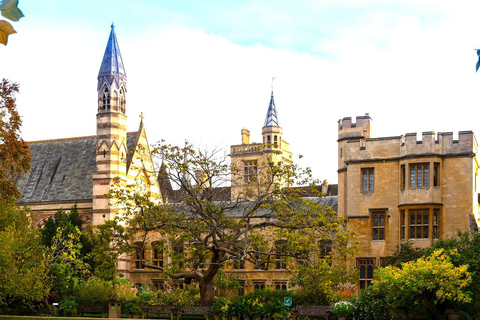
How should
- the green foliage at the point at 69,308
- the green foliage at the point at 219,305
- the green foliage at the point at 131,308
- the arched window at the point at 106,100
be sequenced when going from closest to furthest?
the green foliage at the point at 219,305 < the green foliage at the point at 131,308 < the green foliage at the point at 69,308 < the arched window at the point at 106,100

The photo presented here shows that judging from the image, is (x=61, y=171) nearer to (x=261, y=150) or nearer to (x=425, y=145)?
(x=425, y=145)

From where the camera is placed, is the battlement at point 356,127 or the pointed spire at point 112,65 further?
the pointed spire at point 112,65

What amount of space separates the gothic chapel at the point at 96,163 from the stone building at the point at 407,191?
15.4 metres

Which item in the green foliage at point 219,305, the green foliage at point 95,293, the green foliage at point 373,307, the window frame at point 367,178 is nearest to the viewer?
the green foliage at point 373,307

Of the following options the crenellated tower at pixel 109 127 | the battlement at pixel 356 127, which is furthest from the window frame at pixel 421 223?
the crenellated tower at pixel 109 127

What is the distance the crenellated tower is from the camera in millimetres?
41875

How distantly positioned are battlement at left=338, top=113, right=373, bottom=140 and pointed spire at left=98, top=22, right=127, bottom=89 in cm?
1734

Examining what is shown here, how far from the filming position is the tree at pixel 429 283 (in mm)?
19891

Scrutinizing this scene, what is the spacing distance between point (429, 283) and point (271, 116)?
5156 cm

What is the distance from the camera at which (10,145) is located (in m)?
23.8

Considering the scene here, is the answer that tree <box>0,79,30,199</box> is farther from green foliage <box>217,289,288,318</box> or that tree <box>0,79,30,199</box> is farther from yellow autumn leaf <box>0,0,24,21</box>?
yellow autumn leaf <box>0,0,24,21</box>

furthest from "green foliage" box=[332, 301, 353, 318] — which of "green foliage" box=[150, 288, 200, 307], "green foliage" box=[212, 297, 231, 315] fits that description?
"green foliage" box=[150, 288, 200, 307]

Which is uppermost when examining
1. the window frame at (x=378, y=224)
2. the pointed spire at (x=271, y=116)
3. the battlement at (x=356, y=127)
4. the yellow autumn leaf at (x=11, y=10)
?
the pointed spire at (x=271, y=116)

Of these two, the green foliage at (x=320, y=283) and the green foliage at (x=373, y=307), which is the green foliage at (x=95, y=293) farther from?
the green foliage at (x=373, y=307)
